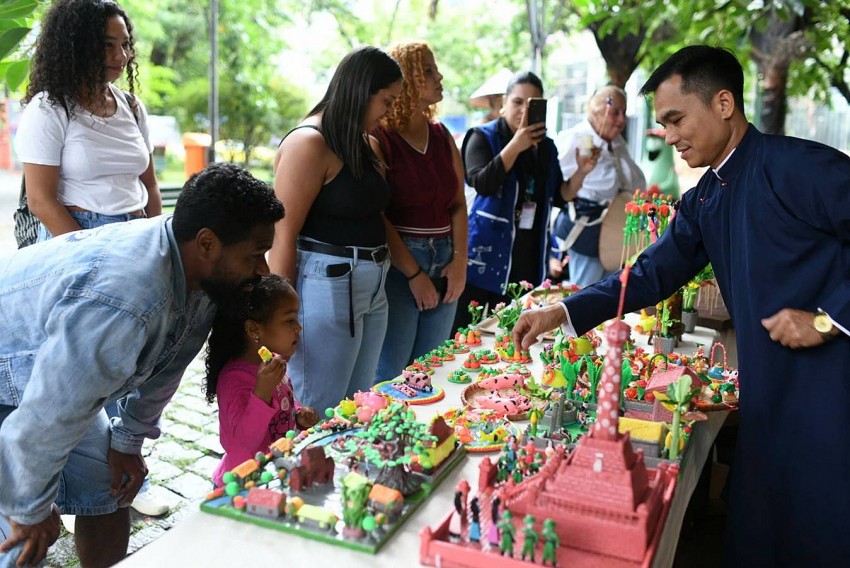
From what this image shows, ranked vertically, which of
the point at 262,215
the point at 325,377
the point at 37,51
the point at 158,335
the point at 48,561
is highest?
the point at 37,51

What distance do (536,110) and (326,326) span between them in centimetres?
171

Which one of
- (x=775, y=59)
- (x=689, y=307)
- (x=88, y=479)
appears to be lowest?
(x=88, y=479)

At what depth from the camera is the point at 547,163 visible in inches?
155

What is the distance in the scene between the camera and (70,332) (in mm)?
1441

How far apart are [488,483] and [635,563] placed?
32cm

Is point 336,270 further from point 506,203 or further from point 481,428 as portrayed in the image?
point 506,203

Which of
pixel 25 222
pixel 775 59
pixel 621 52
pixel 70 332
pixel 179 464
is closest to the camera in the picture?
pixel 70 332

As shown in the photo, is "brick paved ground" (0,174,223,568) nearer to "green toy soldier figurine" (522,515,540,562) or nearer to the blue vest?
the blue vest

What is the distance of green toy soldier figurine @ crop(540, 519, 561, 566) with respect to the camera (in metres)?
1.22

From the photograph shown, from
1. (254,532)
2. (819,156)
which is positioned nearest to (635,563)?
(254,532)

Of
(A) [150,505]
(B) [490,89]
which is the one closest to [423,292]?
(A) [150,505]

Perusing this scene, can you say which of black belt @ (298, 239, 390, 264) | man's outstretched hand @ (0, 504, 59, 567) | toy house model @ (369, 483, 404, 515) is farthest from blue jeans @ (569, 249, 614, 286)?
man's outstretched hand @ (0, 504, 59, 567)

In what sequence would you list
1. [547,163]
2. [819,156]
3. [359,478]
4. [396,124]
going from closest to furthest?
1. [359,478]
2. [819,156]
3. [396,124]
4. [547,163]

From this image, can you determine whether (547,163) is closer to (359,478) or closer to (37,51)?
(37,51)
